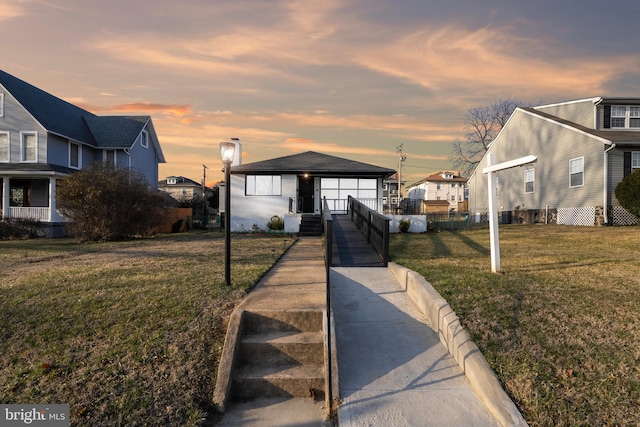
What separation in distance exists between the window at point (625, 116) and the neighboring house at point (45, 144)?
26561 mm

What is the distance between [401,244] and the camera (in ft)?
42.1

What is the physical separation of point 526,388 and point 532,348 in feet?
2.38

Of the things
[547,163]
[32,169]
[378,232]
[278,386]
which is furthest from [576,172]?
[32,169]

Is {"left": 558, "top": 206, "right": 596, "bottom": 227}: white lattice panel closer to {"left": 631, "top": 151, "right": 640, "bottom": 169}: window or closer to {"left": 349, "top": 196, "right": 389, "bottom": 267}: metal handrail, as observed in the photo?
{"left": 631, "top": 151, "right": 640, "bottom": 169}: window

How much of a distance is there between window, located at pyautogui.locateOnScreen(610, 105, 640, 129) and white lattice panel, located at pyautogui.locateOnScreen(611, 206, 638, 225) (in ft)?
17.6

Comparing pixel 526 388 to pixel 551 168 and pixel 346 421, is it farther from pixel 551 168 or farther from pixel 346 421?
pixel 551 168

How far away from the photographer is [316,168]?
20.8 m

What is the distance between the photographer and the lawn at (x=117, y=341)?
372 cm

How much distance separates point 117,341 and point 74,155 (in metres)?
23.4

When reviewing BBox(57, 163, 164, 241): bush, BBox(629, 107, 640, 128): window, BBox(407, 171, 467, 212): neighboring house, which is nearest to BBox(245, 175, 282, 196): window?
BBox(57, 163, 164, 241): bush

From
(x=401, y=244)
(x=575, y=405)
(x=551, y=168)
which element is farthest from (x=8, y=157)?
(x=551, y=168)

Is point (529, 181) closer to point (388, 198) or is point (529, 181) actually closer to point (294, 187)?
point (388, 198)

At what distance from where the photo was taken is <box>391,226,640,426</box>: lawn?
3.70 metres

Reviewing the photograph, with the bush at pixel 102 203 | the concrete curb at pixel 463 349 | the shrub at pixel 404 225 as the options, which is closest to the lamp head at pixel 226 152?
the concrete curb at pixel 463 349
